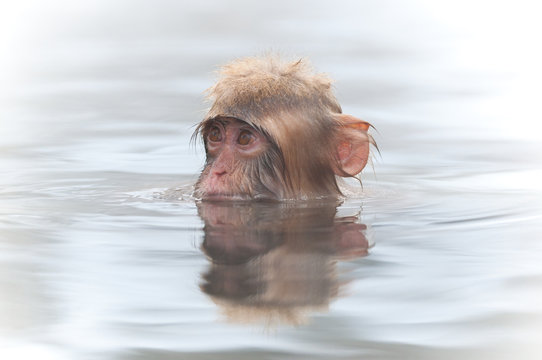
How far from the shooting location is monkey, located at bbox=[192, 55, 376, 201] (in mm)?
6215

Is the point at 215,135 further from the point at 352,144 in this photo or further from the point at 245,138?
the point at 352,144

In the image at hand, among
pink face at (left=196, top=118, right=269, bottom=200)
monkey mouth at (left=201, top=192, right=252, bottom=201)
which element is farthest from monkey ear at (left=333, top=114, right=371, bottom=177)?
monkey mouth at (left=201, top=192, right=252, bottom=201)

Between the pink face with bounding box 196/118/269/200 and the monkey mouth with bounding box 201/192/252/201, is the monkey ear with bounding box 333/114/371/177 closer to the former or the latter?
the pink face with bounding box 196/118/269/200

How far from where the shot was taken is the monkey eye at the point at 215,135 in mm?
6398

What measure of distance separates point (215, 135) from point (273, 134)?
0.39m

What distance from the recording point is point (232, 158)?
631 cm

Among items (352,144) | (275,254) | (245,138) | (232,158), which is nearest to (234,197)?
(232,158)

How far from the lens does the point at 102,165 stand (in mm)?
7871

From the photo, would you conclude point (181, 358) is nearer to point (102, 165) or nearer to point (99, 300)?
point (99, 300)

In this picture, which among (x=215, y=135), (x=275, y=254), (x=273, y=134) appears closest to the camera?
(x=275, y=254)

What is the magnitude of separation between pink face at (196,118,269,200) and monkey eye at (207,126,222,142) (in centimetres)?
2

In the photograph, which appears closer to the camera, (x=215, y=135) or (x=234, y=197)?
(x=234, y=197)

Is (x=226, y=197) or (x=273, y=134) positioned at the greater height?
(x=273, y=134)

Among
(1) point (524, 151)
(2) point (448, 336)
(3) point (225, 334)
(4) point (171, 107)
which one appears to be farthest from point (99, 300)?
(4) point (171, 107)
